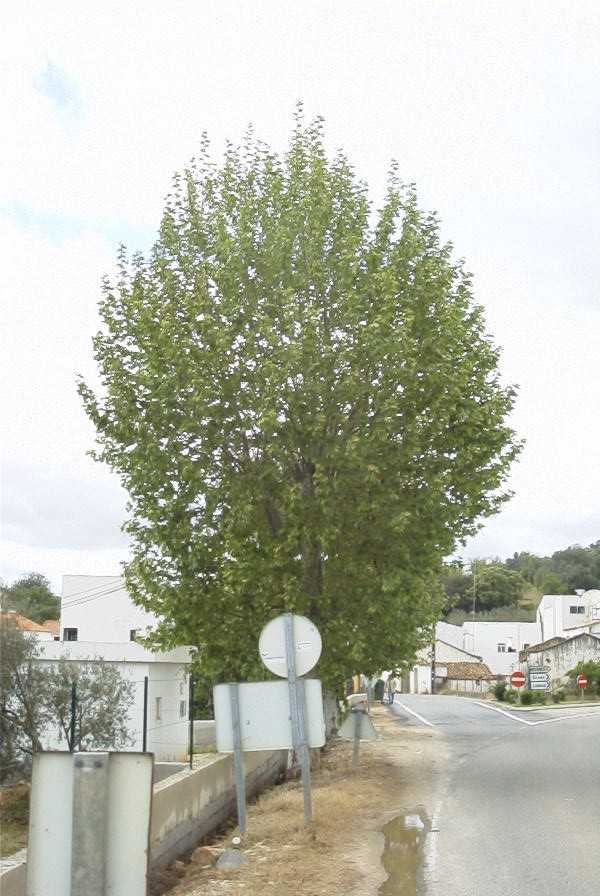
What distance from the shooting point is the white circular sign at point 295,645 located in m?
10.9

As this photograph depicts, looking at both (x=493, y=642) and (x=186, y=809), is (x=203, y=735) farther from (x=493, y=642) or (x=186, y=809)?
(x=493, y=642)

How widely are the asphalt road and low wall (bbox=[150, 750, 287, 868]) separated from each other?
3.06 m

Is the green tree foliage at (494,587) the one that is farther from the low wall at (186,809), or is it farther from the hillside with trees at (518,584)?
the low wall at (186,809)

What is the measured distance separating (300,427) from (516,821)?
23.2ft

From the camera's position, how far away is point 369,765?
1961cm

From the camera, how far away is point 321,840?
Answer: 37.4 ft

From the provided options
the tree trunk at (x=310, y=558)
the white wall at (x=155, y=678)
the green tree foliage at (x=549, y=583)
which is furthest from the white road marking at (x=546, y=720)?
the green tree foliage at (x=549, y=583)

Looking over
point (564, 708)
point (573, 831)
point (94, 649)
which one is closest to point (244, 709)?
point (573, 831)

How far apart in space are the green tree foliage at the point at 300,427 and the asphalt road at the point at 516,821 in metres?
3.15

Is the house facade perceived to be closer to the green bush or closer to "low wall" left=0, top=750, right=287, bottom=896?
the green bush

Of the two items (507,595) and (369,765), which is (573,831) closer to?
(369,765)

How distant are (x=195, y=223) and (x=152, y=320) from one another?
2311 mm

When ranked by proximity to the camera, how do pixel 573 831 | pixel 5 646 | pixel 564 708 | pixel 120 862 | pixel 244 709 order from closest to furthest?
1. pixel 120 862
2. pixel 244 709
3. pixel 573 831
4. pixel 5 646
5. pixel 564 708

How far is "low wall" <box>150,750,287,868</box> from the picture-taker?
40.0 ft
